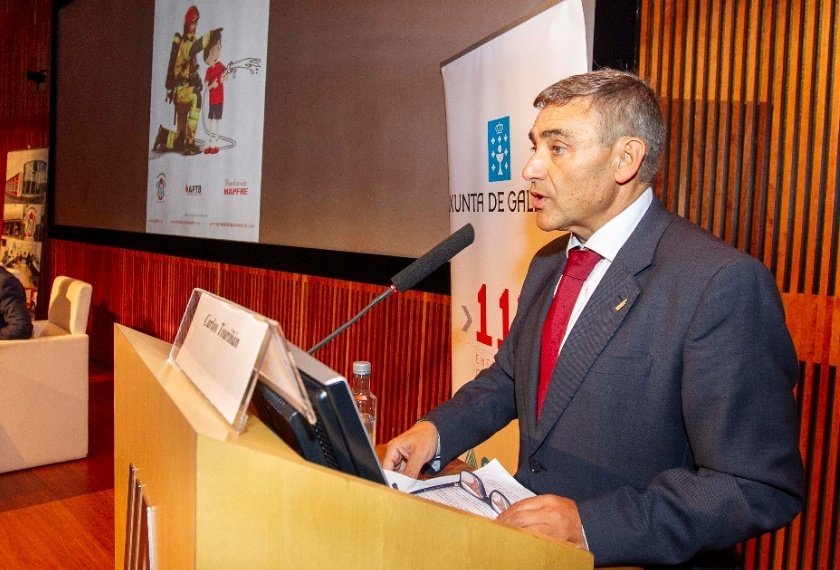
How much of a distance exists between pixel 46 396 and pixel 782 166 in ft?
14.0

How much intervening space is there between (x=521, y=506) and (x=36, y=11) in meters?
9.94

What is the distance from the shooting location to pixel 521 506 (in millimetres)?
1202

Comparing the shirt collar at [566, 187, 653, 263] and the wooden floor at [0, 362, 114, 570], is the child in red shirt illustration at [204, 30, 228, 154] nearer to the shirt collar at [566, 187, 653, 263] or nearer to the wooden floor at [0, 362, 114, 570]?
the wooden floor at [0, 362, 114, 570]

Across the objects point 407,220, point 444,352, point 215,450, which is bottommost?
point 444,352

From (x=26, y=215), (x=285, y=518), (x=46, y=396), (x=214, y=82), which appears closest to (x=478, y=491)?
(x=285, y=518)

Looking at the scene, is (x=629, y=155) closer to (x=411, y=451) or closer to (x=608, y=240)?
(x=608, y=240)

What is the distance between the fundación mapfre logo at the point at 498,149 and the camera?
2.50 m

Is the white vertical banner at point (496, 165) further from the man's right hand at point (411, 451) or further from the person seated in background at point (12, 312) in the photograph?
the person seated in background at point (12, 312)

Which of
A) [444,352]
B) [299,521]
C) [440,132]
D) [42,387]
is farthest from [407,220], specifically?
[299,521]

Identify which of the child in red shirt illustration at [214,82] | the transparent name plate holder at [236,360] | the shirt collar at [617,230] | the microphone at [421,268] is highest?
the child in red shirt illustration at [214,82]

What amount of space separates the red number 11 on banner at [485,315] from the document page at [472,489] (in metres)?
1.09

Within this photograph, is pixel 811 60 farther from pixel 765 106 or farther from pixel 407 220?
pixel 407 220

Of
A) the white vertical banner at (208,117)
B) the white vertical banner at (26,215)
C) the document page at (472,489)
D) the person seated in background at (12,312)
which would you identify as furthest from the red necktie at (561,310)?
the white vertical banner at (26,215)

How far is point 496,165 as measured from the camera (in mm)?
2568
